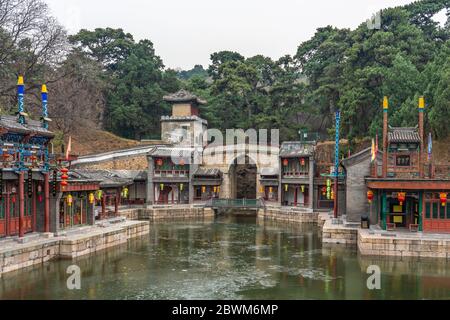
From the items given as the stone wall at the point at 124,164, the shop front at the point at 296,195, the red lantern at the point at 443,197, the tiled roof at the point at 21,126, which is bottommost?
the shop front at the point at 296,195

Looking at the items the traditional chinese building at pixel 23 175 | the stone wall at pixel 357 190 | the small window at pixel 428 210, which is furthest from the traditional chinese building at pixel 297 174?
the traditional chinese building at pixel 23 175

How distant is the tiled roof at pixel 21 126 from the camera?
Result: 71.9ft

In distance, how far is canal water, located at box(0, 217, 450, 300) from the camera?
1802cm

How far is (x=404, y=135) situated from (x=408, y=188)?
4.38 metres

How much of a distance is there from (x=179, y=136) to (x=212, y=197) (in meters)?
13.0

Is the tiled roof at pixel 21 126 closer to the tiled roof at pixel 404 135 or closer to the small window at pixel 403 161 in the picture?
the tiled roof at pixel 404 135

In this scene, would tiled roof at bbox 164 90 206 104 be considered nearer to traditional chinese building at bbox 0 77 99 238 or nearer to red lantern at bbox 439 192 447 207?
traditional chinese building at bbox 0 77 99 238

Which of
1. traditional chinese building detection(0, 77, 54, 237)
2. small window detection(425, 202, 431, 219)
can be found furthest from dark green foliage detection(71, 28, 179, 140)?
small window detection(425, 202, 431, 219)

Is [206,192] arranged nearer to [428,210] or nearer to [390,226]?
[390,226]

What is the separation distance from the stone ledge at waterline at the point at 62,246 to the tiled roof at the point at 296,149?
63.0 feet

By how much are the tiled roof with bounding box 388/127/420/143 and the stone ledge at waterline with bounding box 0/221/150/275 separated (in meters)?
18.5

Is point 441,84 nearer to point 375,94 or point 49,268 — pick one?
point 375,94
